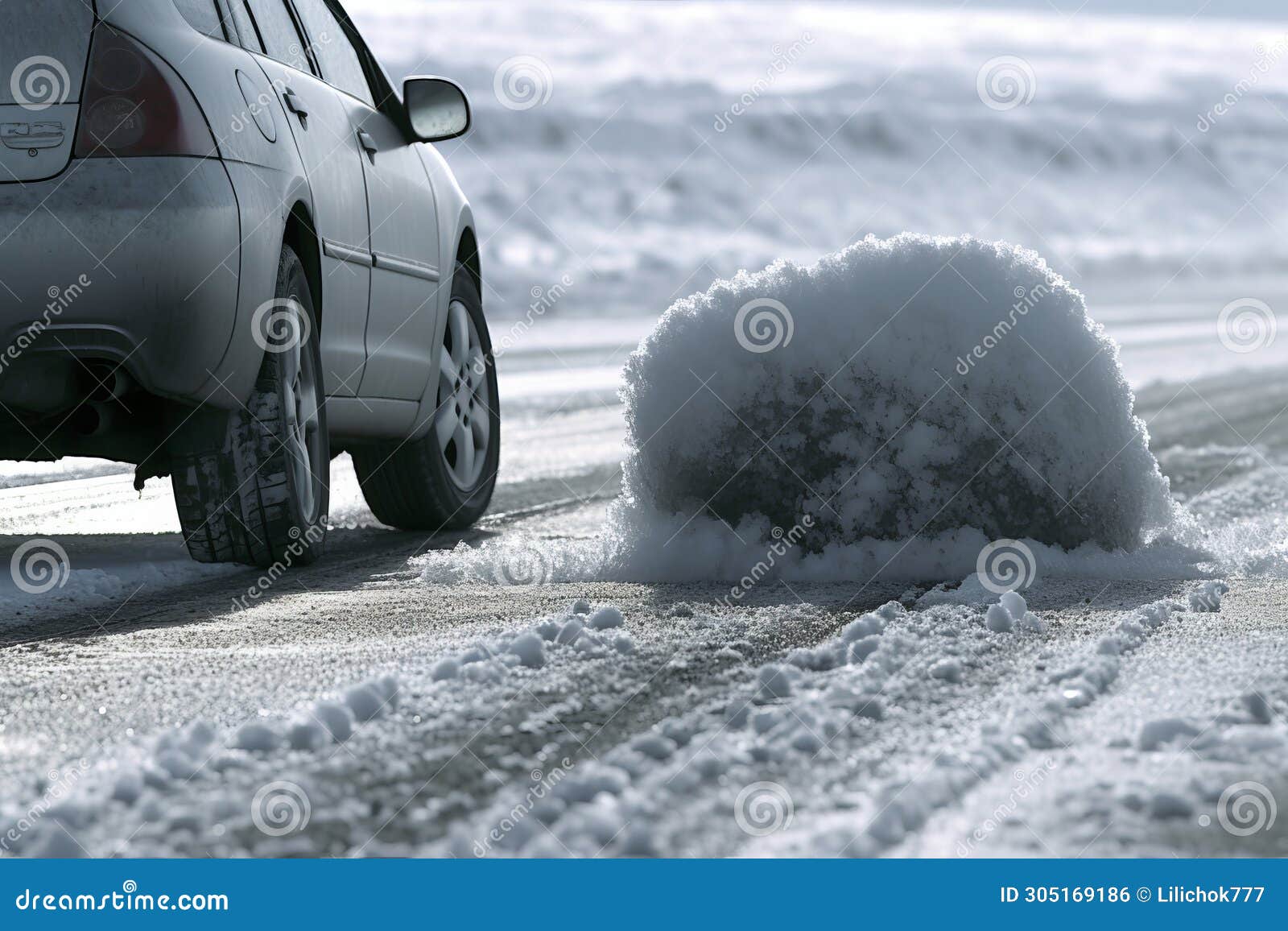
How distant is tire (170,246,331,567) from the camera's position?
4625mm

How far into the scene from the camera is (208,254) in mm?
4270

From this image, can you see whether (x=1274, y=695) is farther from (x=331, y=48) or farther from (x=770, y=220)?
(x=770, y=220)

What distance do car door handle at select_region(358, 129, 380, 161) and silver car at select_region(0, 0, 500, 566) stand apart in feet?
0.04

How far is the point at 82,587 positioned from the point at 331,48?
2.06 m

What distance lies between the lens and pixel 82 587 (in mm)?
4703

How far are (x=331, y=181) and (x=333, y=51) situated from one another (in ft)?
2.94

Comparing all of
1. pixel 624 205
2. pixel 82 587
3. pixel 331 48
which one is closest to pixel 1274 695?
pixel 82 587

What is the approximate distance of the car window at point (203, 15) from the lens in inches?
179
